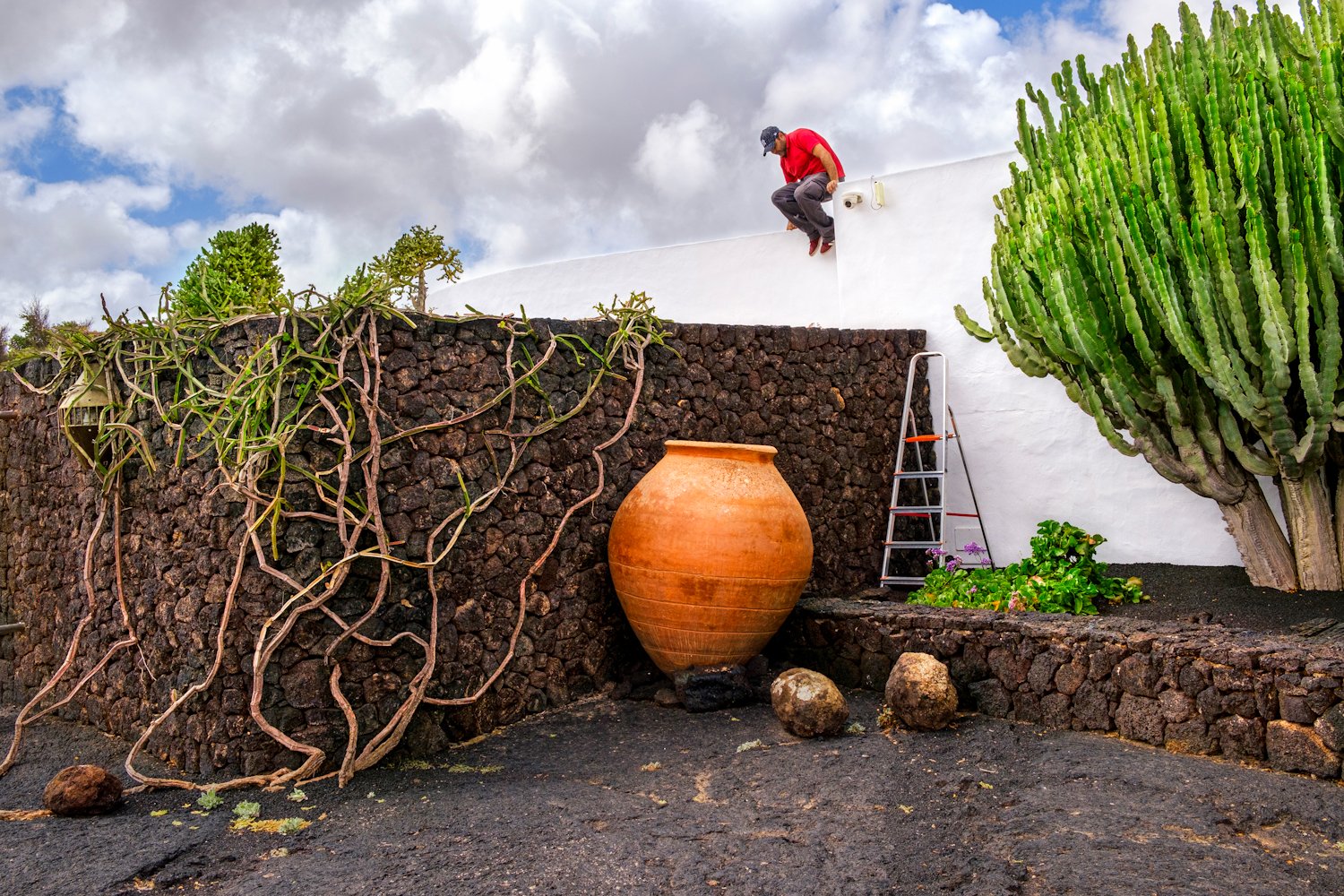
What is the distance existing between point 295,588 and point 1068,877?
9.83 feet

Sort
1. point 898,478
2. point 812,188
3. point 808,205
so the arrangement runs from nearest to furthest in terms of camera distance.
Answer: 1. point 898,478
2. point 812,188
3. point 808,205

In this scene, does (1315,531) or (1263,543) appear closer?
(1315,531)

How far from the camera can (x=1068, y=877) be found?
3.19m

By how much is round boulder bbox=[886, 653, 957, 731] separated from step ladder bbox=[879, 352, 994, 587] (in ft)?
6.73

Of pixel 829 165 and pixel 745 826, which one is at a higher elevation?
pixel 829 165

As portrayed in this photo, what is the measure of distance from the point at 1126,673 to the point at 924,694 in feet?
2.87

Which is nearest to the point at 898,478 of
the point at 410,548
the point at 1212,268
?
the point at 1212,268

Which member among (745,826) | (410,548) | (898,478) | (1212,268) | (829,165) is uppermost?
(829,165)

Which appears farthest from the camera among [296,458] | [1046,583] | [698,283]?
[698,283]

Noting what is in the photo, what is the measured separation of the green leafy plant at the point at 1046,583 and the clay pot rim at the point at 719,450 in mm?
1427

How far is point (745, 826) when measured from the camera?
3.65 meters

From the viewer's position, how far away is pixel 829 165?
783 centimetres

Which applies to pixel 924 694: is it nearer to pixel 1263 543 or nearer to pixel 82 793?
pixel 1263 543

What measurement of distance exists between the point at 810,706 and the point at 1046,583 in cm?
190
